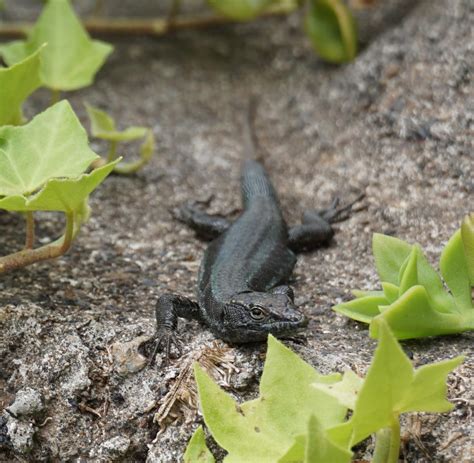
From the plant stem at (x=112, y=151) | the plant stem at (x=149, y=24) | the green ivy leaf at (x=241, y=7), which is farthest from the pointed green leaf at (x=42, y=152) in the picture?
the plant stem at (x=149, y=24)

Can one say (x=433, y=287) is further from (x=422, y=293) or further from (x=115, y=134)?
(x=115, y=134)

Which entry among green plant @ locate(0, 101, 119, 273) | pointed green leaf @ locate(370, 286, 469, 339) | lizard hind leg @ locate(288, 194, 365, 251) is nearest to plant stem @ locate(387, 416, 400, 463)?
pointed green leaf @ locate(370, 286, 469, 339)

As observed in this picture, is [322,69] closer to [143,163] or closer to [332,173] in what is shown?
[332,173]

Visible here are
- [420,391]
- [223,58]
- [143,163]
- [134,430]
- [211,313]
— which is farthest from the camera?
[223,58]

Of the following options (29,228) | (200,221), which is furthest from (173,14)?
(29,228)

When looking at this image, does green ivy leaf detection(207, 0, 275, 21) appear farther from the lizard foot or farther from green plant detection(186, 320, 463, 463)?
green plant detection(186, 320, 463, 463)

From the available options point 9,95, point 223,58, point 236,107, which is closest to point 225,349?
point 9,95
